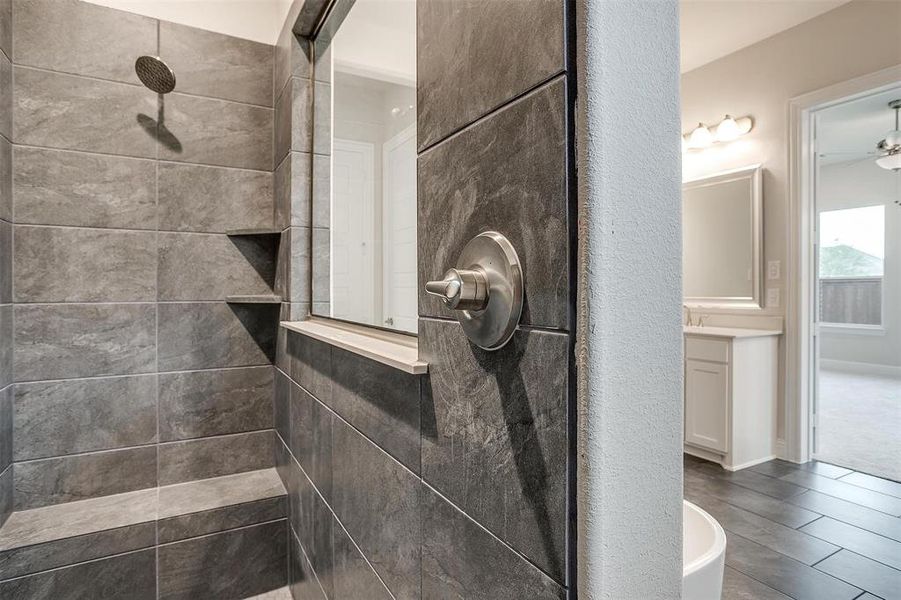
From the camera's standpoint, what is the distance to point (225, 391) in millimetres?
2223

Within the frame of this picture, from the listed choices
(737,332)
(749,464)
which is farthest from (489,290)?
(749,464)

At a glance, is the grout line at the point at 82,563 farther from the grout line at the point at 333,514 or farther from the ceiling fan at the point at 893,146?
the ceiling fan at the point at 893,146

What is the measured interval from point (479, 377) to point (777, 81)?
3.54m

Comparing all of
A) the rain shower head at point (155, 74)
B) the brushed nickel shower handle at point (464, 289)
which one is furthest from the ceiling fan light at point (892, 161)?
the rain shower head at point (155, 74)

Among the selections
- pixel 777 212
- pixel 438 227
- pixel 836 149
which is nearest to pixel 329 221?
pixel 438 227

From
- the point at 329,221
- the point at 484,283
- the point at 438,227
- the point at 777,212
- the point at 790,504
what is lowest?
the point at 790,504

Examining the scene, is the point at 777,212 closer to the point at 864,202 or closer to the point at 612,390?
the point at 612,390

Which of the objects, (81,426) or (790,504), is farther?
(790,504)

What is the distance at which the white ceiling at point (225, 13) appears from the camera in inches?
80.8

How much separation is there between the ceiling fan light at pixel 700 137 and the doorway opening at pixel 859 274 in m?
1.53

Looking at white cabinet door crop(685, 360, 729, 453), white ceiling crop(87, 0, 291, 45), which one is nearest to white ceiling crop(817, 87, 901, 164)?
white cabinet door crop(685, 360, 729, 453)

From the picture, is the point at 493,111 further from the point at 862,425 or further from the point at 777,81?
the point at 862,425

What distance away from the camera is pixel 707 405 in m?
3.00

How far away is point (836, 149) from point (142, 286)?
700 cm
